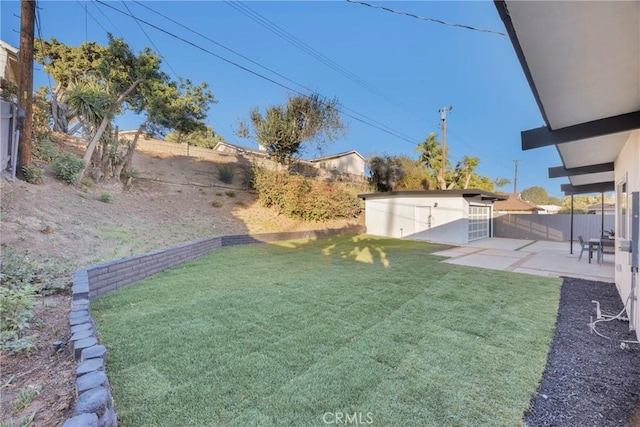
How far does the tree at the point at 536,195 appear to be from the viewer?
4759cm

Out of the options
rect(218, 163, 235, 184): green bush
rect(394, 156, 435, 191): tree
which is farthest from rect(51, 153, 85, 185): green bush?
rect(394, 156, 435, 191): tree

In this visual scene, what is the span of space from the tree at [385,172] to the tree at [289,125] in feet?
19.1

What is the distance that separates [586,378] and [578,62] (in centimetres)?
267

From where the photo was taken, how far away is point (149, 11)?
311 inches

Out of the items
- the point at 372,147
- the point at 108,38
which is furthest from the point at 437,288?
the point at 372,147

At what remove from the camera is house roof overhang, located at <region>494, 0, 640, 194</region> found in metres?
1.63

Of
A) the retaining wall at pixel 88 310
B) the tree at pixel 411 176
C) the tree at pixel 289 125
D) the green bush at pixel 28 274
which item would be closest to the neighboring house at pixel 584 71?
the retaining wall at pixel 88 310

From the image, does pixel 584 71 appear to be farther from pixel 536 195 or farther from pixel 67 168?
pixel 536 195

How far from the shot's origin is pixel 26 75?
7.02 metres

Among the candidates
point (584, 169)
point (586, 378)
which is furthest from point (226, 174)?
point (586, 378)

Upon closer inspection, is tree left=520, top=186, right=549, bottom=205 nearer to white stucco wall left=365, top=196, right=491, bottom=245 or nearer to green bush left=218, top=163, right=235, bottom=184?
white stucco wall left=365, top=196, right=491, bottom=245

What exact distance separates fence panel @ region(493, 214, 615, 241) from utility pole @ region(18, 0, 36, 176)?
1967cm

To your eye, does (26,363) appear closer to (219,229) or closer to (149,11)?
(219,229)

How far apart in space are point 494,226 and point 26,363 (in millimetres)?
18677
